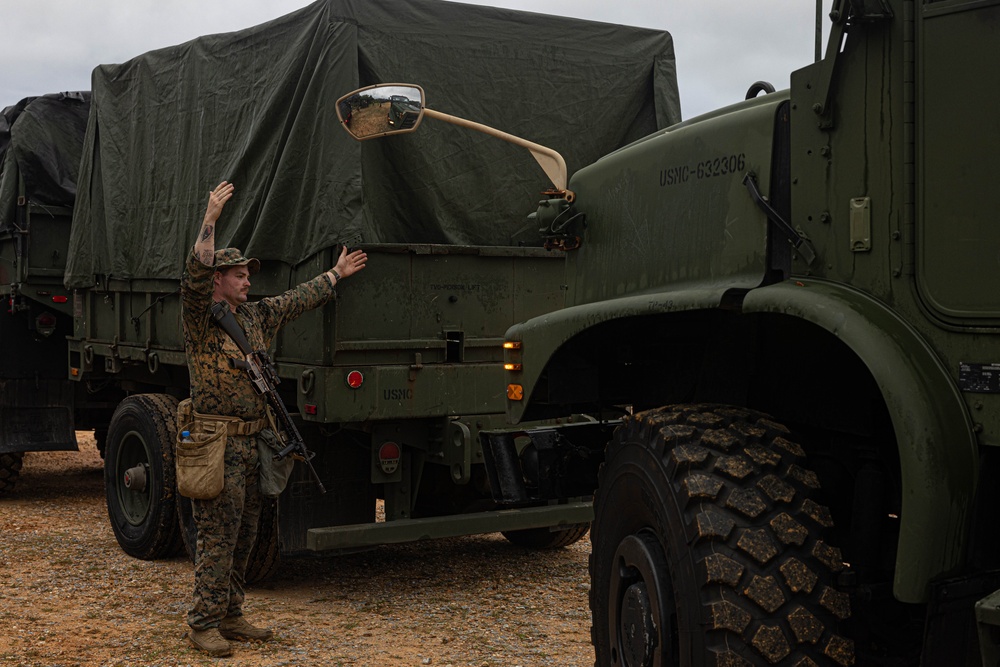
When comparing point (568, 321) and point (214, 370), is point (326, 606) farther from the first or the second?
point (568, 321)

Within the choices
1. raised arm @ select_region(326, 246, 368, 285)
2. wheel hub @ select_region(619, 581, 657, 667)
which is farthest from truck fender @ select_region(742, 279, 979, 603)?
raised arm @ select_region(326, 246, 368, 285)

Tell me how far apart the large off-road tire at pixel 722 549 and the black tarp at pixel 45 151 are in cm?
815

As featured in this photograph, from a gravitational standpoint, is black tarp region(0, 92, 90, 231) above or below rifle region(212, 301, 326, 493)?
above

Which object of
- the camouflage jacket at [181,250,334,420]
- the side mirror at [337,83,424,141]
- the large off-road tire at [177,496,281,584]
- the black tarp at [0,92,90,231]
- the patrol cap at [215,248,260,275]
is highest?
the black tarp at [0,92,90,231]

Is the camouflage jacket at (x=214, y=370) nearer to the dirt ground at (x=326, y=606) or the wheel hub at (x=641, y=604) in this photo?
the dirt ground at (x=326, y=606)

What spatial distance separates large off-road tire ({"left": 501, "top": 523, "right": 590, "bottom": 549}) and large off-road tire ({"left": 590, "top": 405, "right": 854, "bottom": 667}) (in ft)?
15.0

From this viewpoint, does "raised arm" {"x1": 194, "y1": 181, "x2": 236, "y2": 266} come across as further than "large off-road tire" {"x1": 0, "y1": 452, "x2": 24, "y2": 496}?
No

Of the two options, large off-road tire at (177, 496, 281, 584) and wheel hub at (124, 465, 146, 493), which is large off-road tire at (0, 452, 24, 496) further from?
large off-road tire at (177, 496, 281, 584)

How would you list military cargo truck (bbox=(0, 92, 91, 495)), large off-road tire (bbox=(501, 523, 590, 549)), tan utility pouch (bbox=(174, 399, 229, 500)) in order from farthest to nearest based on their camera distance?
military cargo truck (bbox=(0, 92, 91, 495))
large off-road tire (bbox=(501, 523, 590, 549))
tan utility pouch (bbox=(174, 399, 229, 500))

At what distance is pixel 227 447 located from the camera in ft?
19.2

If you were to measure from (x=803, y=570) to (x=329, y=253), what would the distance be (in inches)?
159

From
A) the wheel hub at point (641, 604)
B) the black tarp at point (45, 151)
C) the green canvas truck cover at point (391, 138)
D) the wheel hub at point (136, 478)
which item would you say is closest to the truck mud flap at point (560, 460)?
the wheel hub at point (641, 604)

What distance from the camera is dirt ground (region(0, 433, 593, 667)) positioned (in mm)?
5809

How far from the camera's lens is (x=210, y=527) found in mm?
5840
